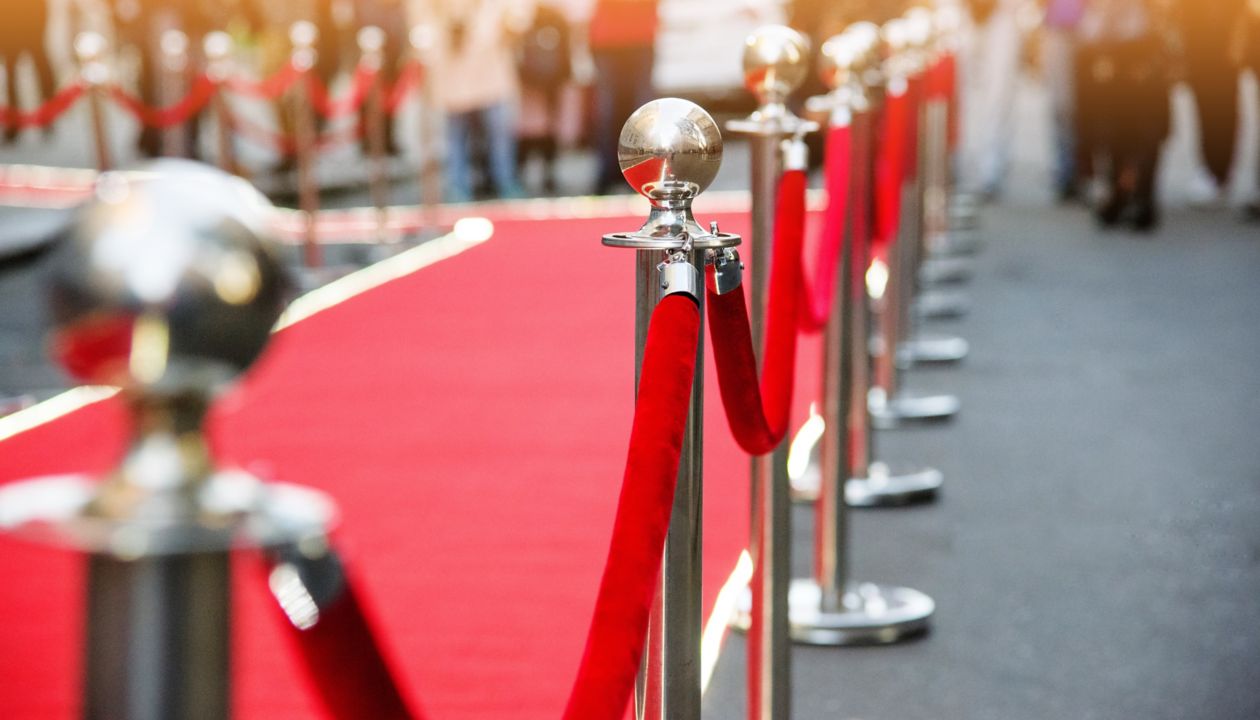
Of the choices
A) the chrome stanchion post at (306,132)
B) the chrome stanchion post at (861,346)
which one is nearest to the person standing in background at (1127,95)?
the chrome stanchion post at (306,132)

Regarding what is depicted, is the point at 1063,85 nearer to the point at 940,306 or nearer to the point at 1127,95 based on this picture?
the point at 1127,95

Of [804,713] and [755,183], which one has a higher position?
[755,183]

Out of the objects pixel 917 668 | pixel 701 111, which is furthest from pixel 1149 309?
pixel 701 111

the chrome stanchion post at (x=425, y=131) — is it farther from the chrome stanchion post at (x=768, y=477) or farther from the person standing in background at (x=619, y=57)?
the chrome stanchion post at (x=768, y=477)

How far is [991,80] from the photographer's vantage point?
1196cm

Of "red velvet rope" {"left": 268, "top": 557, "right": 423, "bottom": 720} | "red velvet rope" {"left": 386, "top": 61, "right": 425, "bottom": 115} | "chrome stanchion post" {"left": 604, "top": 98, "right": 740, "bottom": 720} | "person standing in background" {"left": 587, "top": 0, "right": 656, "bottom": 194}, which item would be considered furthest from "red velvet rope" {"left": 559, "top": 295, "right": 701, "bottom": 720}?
"person standing in background" {"left": 587, "top": 0, "right": 656, "bottom": 194}

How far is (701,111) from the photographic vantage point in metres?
1.99

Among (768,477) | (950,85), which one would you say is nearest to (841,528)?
(768,477)

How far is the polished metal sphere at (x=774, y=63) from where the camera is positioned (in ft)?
9.33

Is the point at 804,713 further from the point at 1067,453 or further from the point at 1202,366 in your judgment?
the point at 1202,366

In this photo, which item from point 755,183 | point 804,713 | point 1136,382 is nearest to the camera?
point 755,183

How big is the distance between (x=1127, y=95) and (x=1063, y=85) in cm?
130

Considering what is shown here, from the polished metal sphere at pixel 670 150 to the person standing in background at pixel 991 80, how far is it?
10.3 m

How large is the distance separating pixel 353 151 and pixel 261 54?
Result: 2.71 metres
